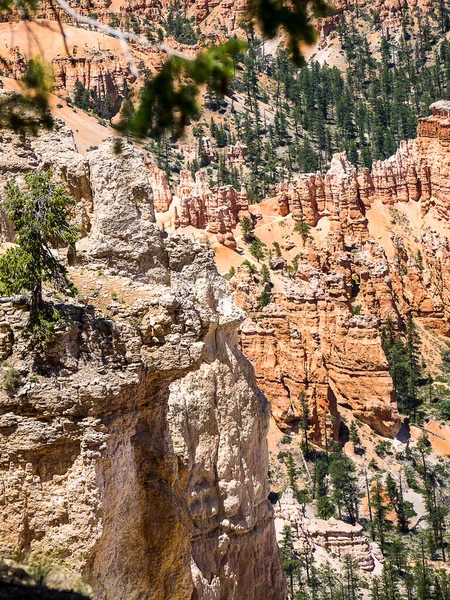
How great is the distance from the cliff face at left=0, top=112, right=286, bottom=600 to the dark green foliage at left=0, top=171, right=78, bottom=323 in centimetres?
49

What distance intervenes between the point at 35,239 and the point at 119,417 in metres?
2.70

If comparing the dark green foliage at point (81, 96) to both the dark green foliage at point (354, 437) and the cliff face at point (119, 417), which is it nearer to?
the dark green foliage at point (354, 437)

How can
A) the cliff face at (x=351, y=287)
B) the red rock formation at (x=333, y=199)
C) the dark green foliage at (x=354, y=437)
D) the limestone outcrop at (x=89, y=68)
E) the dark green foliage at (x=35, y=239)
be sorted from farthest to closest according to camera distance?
the limestone outcrop at (x=89, y=68) < the red rock formation at (x=333, y=199) < the dark green foliage at (x=354, y=437) < the cliff face at (x=351, y=287) < the dark green foliage at (x=35, y=239)

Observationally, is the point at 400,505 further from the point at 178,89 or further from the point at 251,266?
the point at 178,89

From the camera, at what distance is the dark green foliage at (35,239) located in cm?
1255

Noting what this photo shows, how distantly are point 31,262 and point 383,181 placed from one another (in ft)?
222

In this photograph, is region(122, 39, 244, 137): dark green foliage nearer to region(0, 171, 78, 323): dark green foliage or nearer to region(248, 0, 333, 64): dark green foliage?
region(248, 0, 333, 64): dark green foliage

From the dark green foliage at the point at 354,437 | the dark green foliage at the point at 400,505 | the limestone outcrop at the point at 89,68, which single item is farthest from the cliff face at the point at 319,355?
the limestone outcrop at the point at 89,68

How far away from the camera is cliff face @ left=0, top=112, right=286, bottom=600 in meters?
11.4

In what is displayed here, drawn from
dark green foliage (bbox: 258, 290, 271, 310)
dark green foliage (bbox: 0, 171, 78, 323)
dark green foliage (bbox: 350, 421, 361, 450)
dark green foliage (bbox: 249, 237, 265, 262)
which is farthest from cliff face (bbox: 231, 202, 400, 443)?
dark green foliage (bbox: 0, 171, 78, 323)

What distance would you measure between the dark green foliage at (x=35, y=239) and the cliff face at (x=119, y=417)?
0.49 meters

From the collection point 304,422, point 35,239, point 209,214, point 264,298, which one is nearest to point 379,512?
point 304,422

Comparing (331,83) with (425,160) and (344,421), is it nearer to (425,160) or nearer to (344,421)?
(425,160)

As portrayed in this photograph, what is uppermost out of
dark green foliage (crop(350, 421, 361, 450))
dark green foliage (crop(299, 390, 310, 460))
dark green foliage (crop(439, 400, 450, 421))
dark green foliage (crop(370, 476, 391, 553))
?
dark green foliage (crop(299, 390, 310, 460))
